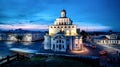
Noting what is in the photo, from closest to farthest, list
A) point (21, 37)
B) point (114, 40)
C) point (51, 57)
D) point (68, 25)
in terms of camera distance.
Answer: point (51, 57) → point (68, 25) → point (114, 40) → point (21, 37)

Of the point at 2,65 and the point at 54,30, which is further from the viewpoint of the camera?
the point at 54,30

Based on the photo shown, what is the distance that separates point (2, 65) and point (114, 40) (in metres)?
35.7

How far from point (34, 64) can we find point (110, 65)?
839 centimetres

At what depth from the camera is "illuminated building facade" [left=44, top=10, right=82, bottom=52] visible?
29.5 metres

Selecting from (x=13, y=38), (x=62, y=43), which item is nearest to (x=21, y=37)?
(x=13, y=38)

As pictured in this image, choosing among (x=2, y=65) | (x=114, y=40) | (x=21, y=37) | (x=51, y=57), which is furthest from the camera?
(x=21, y=37)

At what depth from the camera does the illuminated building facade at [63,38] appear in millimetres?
29516

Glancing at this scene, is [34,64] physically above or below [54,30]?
below

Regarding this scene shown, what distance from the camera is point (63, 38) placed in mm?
29312

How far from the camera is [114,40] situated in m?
47.2

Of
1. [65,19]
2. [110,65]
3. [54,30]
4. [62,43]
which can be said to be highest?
[65,19]

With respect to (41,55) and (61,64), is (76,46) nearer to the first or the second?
(41,55)

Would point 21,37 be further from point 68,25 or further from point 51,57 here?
point 51,57

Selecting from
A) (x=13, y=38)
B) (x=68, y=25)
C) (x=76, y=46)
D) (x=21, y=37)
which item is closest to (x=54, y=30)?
(x=68, y=25)
